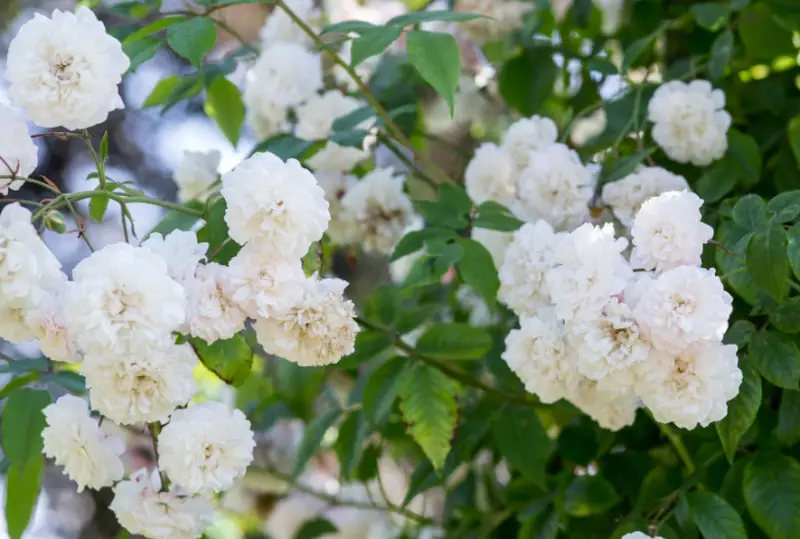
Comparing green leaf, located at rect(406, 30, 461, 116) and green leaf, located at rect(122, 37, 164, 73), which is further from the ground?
green leaf, located at rect(406, 30, 461, 116)

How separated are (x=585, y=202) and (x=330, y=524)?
1.89ft

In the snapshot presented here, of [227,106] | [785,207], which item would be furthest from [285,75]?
[785,207]

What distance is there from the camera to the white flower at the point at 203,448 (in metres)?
0.61

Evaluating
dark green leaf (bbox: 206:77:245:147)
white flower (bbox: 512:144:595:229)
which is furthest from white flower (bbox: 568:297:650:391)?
dark green leaf (bbox: 206:77:245:147)

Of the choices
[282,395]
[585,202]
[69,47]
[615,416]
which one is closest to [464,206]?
[585,202]

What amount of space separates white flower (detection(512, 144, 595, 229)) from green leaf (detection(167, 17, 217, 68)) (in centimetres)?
30

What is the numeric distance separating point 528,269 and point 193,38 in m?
0.33

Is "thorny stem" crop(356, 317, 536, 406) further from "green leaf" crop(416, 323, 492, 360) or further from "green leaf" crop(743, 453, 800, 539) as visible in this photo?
"green leaf" crop(743, 453, 800, 539)

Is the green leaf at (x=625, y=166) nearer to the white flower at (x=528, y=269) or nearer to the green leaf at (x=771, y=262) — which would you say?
the white flower at (x=528, y=269)

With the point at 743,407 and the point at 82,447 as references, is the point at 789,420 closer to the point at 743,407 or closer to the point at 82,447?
the point at 743,407

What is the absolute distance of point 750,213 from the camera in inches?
26.0

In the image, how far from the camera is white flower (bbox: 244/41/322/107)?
1055 millimetres

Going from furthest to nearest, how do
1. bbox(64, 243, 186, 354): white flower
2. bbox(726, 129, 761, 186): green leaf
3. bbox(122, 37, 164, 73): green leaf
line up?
1. bbox(726, 129, 761, 186): green leaf
2. bbox(122, 37, 164, 73): green leaf
3. bbox(64, 243, 186, 354): white flower

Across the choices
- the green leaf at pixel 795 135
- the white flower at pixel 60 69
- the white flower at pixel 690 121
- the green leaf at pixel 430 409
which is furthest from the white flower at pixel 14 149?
the green leaf at pixel 795 135
